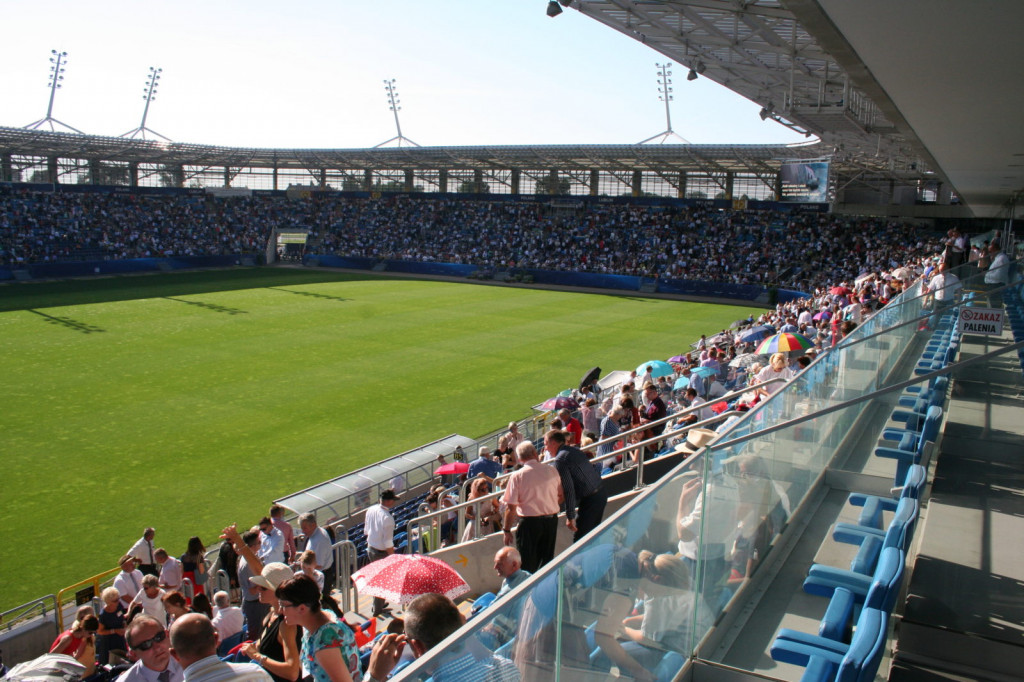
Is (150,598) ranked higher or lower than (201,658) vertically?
lower

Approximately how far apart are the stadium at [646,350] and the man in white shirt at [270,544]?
924 millimetres

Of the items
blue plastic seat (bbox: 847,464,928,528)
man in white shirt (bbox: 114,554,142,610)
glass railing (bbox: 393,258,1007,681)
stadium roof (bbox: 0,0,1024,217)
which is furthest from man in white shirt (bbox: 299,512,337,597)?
stadium roof (bbox: 0,0,1024,217)

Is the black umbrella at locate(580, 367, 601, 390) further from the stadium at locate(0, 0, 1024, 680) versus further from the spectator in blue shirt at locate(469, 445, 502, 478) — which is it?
the spectator in blue shirt at locate(469, 445, 502, 478)

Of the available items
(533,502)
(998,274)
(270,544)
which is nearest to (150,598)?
(270,544)

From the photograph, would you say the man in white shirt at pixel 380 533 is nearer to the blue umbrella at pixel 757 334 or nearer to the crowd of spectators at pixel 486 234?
the blue umbrella at pixel 757 334

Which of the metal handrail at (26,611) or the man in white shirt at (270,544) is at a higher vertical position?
the man in white shirt at (270,544)

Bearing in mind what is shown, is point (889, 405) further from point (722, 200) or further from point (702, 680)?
point (722, 200)

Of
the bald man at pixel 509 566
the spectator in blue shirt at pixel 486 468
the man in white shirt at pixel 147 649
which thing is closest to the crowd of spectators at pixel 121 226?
the spectator in blue shirt at pixel 486 468

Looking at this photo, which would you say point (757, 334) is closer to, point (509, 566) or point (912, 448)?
point (912, 448)

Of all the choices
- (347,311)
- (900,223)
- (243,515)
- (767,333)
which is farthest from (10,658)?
(900,223)

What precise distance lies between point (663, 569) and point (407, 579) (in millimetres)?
2153

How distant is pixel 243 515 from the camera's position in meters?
12.9

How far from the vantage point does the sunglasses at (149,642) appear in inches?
177

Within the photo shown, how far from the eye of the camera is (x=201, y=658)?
135 inches
